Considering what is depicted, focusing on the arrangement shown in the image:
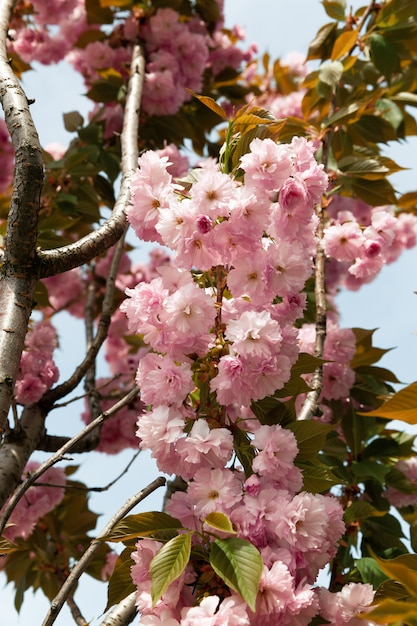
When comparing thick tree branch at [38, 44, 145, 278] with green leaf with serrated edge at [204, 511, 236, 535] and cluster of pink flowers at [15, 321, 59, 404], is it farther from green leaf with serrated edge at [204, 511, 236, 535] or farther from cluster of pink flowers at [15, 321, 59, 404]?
cluster of pink flowers at [15, 321, 59, 404]

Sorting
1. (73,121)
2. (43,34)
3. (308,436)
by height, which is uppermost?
(43,34)

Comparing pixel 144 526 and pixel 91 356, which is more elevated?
pixel 91 356

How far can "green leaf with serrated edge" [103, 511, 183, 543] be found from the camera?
1102 millimetres

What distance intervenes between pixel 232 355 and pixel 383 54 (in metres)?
1.95

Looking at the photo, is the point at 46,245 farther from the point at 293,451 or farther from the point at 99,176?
the point at 293,451

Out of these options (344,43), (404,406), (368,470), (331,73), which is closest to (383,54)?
(344,43)

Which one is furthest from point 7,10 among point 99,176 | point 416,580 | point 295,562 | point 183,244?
point 416,580

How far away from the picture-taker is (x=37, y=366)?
8.25 ft

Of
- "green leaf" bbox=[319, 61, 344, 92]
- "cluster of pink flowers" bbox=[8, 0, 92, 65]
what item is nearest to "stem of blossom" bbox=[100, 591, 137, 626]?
"green leaf" bbox=[319, 61, 344, 92]

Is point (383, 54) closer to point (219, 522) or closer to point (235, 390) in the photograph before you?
point (235, 390)

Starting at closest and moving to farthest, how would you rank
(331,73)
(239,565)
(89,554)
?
1. (239,565)
2. (89,554)
3. (331,73)

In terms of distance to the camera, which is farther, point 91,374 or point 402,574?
point 91,374

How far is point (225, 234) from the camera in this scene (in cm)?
120

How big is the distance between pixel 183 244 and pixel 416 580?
2.14ft
